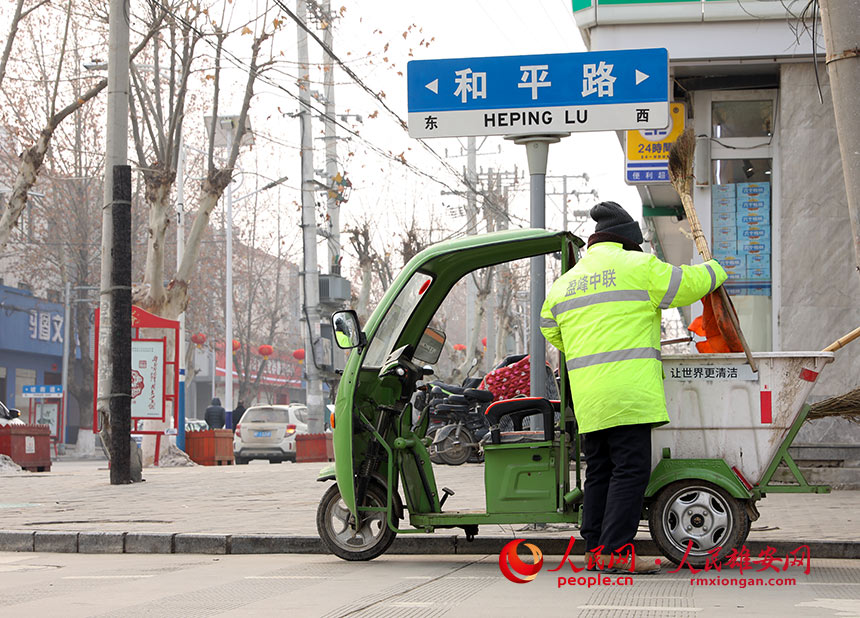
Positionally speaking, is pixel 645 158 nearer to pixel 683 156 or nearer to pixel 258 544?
pixel 683 156

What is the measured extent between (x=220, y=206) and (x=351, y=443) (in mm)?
43811

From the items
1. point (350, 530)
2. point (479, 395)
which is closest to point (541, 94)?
point (350, 530)

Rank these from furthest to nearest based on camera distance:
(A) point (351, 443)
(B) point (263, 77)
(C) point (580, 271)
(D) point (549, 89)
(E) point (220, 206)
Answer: (E) point (220, 206)
(B) point (263, 77)
(D) point (549, 89)
(A) point (351, 443)
(C) point (580, 271)

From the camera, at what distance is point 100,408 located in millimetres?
14906

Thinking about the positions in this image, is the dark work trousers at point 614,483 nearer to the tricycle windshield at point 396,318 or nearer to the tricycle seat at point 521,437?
the tricycle seat at point 521,437

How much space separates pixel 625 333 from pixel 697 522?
1.11 metres

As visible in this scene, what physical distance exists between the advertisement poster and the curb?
7.99 m

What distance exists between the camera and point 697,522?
6.53 metres

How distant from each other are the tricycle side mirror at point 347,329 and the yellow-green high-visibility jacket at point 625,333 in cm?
133

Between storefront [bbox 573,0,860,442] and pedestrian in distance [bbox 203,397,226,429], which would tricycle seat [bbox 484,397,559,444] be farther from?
pedestrian in distance [bbox 203,397,226,429]

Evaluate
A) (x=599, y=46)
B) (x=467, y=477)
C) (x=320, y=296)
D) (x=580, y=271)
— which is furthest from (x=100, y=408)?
(x=320, y=296)

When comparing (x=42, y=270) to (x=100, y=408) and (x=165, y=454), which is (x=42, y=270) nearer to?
(x=165, y=454)

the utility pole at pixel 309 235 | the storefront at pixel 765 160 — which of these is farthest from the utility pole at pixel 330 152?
the storefront at pixel 765 160

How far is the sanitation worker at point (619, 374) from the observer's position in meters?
6.28
